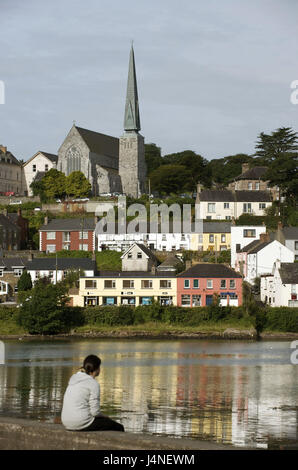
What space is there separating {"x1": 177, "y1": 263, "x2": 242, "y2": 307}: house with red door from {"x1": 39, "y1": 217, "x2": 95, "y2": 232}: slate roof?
679 inches

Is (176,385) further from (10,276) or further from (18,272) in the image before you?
(18,272)

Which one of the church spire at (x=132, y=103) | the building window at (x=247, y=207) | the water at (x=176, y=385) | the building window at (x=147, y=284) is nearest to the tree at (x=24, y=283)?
the building window at (x=147, y=284)

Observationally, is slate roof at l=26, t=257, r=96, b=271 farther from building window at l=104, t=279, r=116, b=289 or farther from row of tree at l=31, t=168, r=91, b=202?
row of tree at l=31, t=168, r=91, b=202

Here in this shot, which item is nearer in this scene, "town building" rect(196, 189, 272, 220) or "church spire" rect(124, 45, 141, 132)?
"town building" rect(196, 189, 272, 220)

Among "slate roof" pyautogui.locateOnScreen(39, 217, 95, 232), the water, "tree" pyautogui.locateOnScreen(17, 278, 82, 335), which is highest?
"slate roof" pyautogui.locateOnScreen(39, 217, 95, 232)

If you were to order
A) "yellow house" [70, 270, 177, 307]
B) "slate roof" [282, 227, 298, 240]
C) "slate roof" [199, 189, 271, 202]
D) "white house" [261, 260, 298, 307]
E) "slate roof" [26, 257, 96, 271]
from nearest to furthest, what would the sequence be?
1. "white house" [261, 260, 298, 307]
2. "yellow house" [70, 270, 177, 307]
3. "slate roof" [26, 257, 96, 271]
4. "slate roof" [282, 227, 298, 240]
5. "slate roof" [199, 189, 271, 202]

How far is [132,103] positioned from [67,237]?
112 feet

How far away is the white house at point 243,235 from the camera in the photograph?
230ft

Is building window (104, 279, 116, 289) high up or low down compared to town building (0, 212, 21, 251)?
down

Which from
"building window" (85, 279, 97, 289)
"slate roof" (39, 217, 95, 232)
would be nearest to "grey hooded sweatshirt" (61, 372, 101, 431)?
"building window" (85, 279, 97, 289)

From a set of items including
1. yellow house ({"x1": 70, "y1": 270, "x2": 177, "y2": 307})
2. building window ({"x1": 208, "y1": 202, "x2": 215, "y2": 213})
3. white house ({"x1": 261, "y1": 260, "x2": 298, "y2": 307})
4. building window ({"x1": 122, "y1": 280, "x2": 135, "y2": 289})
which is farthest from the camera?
building window ({"x1": 208, "y1": 202, "x2": 215, "y2": 213})

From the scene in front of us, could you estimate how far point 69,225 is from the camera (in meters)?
75.7

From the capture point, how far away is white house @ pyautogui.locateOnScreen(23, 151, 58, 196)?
3989 inches
